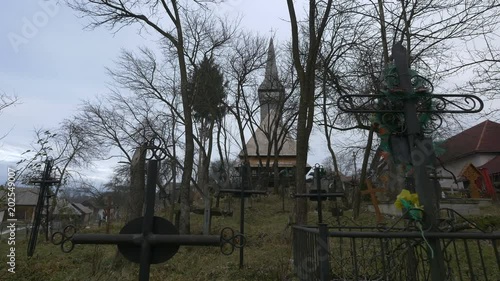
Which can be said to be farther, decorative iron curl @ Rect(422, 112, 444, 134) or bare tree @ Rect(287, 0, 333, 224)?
bare tree @ Rect(287, 0, 333, 224)

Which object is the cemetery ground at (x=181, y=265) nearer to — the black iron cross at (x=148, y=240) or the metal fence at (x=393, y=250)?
the metal fence at (x=393, y=250)

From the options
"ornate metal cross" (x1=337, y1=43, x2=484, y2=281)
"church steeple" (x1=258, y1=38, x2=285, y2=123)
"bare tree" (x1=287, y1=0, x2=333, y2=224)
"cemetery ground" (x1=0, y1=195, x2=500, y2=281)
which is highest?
"church steeple" (x1=258, y1=38, x2=285, y2=123)

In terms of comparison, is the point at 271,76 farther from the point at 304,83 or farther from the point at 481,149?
the point at 481,149

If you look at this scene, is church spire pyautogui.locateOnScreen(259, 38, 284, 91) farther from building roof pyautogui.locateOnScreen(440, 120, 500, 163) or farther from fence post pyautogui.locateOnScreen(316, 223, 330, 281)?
fence post pyautogui.locateOnScreen(316, 223, 330, 281)

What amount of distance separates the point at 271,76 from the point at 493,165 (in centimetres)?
2199

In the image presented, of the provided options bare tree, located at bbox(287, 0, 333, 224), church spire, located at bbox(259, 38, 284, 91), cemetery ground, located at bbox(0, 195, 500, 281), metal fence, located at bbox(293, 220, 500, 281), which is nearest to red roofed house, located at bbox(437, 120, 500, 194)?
church spire, located at bbox(259, 38, 284, 91)

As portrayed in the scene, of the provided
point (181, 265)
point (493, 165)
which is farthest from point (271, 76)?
point (493, 165)

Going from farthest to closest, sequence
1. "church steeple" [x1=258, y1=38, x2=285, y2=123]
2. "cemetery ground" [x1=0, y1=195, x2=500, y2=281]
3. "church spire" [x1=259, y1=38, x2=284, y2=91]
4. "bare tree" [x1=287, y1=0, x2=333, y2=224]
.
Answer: "church steeple" [x1=258, y1=38, x2=285, y2=123], "church spire" [x1=259, y1=38, x2=284, y2=91], "bare tree" [x1=287, y1=0, x2=333, y2=224], "cemetery ground" [x1=0, y1=195, x2=500, y2=281]

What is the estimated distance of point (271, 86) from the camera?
2427cm

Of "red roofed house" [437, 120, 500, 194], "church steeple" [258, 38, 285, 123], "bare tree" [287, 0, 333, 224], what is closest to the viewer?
"bare tree" [287, 0, 333, 224]

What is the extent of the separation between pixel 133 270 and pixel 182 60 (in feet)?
26.6

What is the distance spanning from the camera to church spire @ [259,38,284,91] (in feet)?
77.1

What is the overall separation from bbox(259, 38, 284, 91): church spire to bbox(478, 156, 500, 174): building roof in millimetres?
20150

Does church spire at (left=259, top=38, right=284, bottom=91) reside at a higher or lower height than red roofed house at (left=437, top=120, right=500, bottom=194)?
higher
